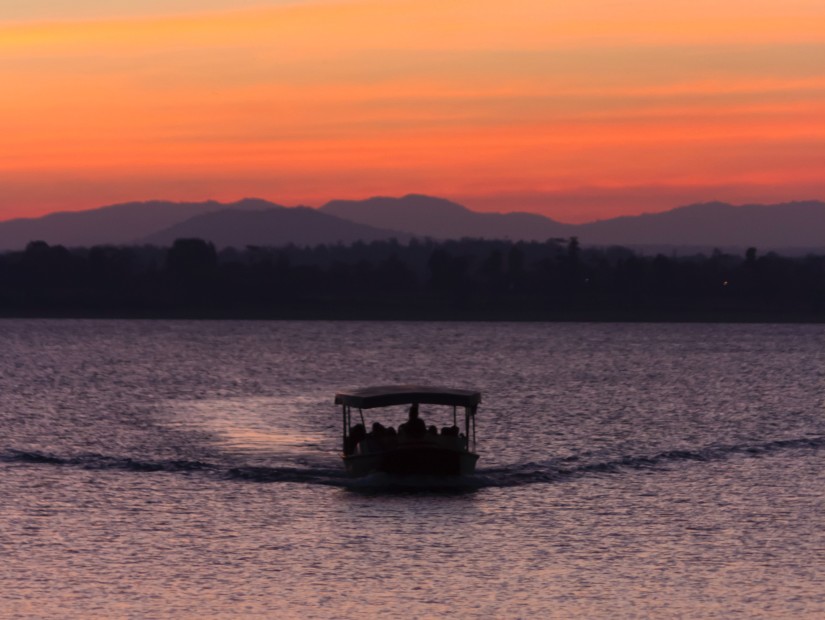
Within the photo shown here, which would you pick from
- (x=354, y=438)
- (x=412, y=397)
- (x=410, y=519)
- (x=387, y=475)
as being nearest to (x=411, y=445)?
(x=387, y=475)

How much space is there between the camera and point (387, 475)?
56.3 meters

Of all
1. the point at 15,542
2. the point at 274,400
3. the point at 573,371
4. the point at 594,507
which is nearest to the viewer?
the point at 15,542

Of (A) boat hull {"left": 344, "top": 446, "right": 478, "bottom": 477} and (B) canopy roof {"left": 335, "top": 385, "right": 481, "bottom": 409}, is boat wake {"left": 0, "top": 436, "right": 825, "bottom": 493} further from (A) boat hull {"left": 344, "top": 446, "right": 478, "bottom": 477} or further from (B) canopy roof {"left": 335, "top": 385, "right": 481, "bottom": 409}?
(B) canopy roof {"left": 335, "top": 385, "right": 481, "bottom": 409}

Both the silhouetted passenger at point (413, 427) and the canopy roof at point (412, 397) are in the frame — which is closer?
the silhouetted passenger at point (413, 427)

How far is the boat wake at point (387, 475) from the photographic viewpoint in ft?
187

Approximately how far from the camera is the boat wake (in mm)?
56906

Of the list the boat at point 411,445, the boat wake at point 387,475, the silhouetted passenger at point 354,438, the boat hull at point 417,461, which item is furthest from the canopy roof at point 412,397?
the boat wake at point 387,475

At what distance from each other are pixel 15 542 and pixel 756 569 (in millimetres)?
22072

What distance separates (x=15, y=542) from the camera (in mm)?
45406

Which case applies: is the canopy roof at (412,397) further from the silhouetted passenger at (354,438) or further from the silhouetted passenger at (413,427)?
the silhouetted passenger at (413,427)

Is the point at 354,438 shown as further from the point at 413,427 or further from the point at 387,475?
the point at 413,427

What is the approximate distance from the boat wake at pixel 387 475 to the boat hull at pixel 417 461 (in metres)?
0.32

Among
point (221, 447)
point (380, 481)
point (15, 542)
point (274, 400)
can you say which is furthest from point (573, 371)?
point (15, 542)

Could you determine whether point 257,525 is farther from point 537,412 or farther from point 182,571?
point 537,412
